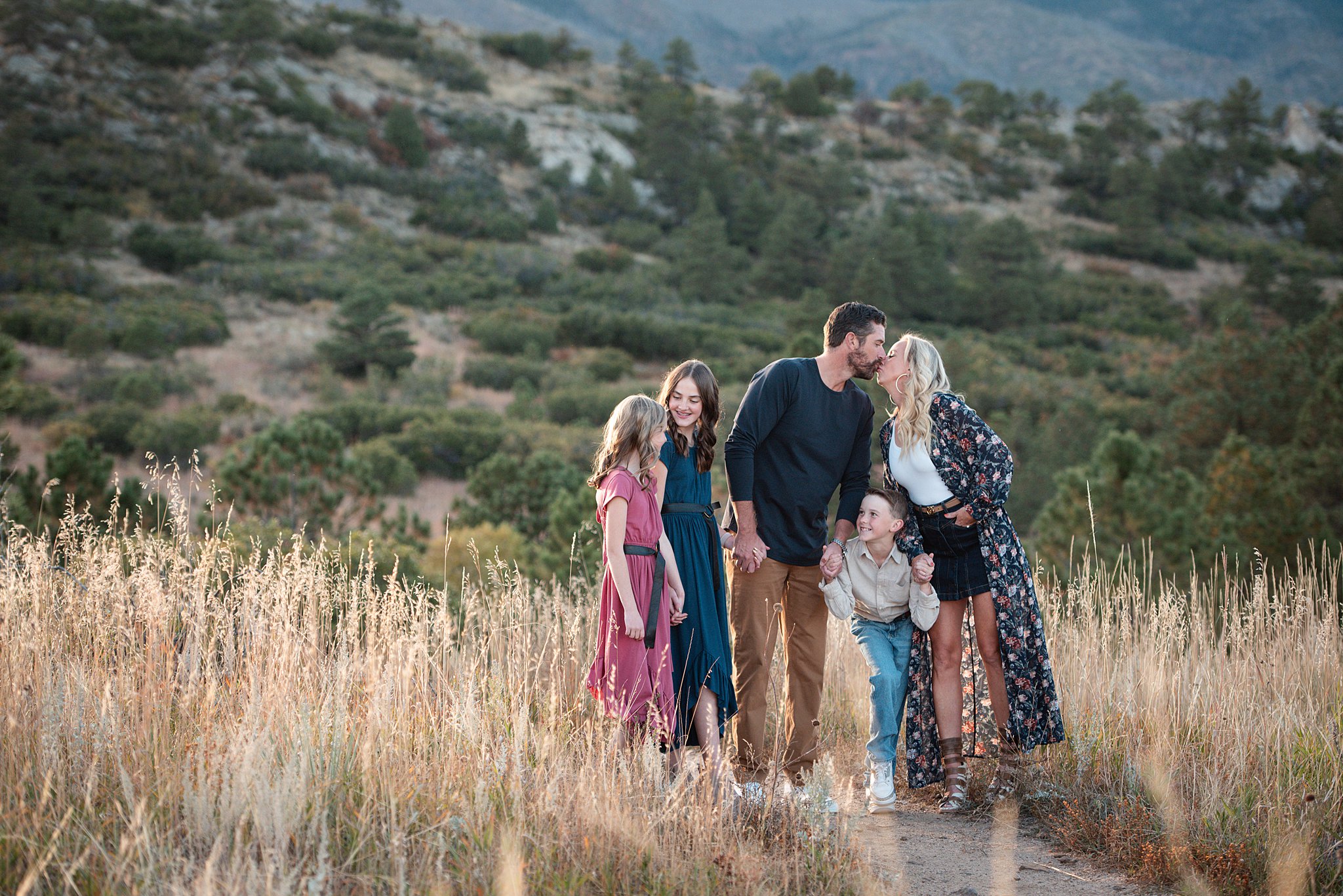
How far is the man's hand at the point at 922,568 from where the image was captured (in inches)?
137

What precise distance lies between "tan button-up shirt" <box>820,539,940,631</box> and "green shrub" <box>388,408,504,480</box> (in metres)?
12.4

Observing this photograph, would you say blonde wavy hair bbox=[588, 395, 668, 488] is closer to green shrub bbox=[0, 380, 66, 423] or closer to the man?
the man

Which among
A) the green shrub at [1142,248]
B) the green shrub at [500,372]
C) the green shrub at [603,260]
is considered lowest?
the green shrub at [500,372]

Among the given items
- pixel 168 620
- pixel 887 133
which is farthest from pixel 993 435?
pixel 887 133

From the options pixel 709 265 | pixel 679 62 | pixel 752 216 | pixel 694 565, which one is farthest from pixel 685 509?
pixel 679 62

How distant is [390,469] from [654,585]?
1166 cm

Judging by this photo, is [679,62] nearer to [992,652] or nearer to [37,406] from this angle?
[37,406]

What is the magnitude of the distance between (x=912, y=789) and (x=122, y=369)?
1968 cm

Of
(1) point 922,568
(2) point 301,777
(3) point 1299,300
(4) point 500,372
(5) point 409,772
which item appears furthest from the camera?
(3) point 1299,300

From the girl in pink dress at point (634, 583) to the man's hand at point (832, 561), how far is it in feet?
1.96

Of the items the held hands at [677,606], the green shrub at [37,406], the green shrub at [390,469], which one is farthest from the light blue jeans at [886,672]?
the green shrub at [37,406]

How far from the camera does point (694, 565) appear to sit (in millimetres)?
3496

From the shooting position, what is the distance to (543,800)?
8.87 feet

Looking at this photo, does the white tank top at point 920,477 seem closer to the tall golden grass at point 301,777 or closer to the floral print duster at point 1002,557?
the floral print duster at point 1002,557
